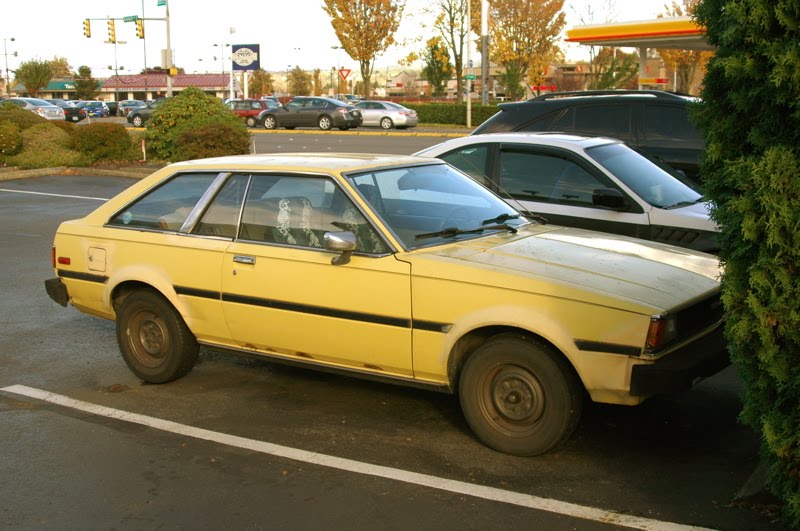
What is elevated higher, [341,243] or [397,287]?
[341,243]

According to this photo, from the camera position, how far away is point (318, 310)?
5.48m

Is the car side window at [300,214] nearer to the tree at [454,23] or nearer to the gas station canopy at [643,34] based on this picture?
the gas station canopy at [643,34]

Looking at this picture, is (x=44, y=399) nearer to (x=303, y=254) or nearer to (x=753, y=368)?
(x=303, y=254)

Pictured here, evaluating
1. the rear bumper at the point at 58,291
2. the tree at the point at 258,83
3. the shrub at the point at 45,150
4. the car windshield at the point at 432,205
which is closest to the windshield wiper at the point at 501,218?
the car windshield at the point at 432,205

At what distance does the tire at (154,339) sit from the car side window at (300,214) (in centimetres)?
84

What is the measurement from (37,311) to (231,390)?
325 cm

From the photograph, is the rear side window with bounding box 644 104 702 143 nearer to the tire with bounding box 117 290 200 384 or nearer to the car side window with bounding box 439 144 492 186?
the car side window with bounding box 439 144 492 186

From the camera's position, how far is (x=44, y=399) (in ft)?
20.2

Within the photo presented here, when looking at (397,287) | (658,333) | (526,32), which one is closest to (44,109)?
(526,32)

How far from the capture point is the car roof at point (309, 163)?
19.1ft

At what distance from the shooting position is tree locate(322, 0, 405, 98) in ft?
167

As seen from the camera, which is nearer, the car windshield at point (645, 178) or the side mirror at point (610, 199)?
the side mirror at point (610, 199)

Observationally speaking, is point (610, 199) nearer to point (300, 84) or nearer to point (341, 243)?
point (341, 243)

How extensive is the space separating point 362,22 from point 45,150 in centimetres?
3097
